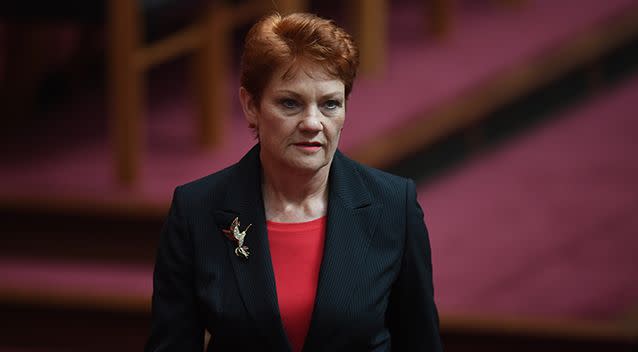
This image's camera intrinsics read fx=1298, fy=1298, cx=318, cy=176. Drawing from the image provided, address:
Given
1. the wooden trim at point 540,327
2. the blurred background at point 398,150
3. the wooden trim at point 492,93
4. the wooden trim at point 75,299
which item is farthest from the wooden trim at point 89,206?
the wooden trim at point 540,327

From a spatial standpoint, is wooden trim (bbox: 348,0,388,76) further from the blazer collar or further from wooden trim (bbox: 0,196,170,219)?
the blazer collar

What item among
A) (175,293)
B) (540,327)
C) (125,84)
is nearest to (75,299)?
(125,84)

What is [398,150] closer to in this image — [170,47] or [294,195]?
[170,47]

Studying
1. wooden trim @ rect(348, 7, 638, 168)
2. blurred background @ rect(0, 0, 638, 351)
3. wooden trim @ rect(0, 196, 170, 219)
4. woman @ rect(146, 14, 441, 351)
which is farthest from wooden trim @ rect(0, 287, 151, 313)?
woman @ rect(146, 14, 441, 351)

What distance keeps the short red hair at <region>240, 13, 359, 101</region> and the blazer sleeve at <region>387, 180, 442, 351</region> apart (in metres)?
0.22

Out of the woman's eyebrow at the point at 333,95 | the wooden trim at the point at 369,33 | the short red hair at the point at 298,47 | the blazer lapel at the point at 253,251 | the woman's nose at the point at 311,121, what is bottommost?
the blazer lapel at the point at 253,251

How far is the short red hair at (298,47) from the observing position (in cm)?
157

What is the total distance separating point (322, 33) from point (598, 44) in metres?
3.12

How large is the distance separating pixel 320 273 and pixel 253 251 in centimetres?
9

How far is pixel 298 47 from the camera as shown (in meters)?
1.57

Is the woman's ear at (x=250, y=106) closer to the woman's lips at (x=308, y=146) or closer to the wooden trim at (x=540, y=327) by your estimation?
the woman's lips at (x=308, y=146)

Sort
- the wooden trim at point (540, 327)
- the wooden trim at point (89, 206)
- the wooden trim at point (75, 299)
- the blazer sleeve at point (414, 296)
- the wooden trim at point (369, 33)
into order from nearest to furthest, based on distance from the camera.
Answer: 1. the blazer sleeve at point (414, 296)
2. the wooden trim at point (540, 327)
3. the wooden trim at point (75, 299)
4. the wooden trim at point (89, 206)
5. the wooden trim at point (369, 33)

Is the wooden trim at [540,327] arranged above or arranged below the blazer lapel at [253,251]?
below

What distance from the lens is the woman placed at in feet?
5.21
